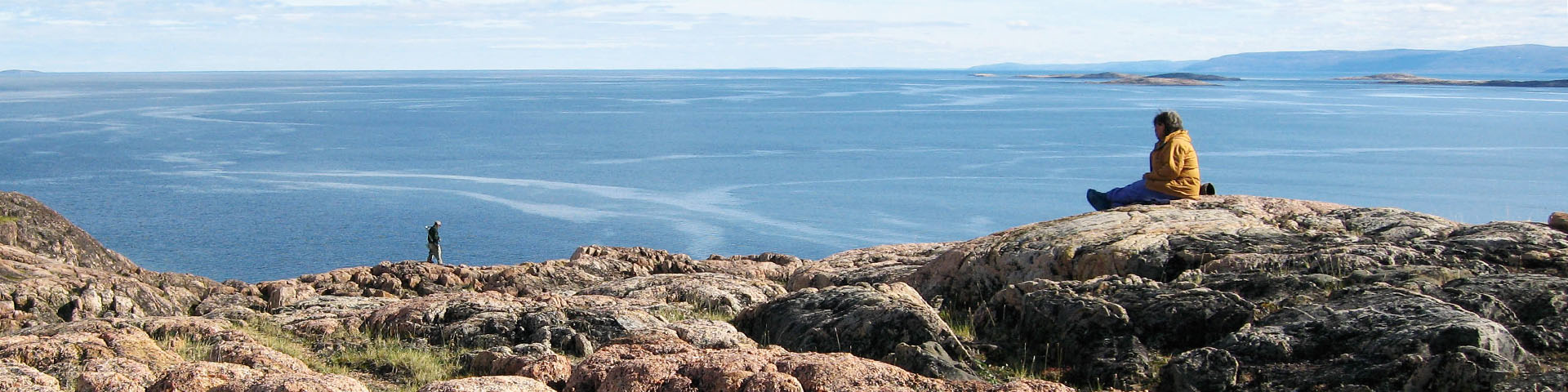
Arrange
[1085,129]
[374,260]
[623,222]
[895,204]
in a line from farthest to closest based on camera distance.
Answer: [1085,129]
[895,204]
[623,222]
[374,260]

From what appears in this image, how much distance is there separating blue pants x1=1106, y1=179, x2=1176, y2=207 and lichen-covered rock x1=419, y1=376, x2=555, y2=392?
8078 millimetres

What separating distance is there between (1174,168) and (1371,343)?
6282mm

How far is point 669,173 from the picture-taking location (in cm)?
5697

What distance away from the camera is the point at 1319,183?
52.2 m

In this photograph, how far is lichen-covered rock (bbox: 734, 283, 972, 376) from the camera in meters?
6.47

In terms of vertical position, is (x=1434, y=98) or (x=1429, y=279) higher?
(x=1429, y=279)

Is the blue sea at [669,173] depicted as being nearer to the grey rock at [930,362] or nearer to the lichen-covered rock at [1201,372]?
the grey rock at [930,362]

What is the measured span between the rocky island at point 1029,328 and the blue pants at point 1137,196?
0.49 m

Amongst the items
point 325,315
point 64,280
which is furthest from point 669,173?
point 325,315

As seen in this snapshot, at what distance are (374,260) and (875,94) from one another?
139296mm

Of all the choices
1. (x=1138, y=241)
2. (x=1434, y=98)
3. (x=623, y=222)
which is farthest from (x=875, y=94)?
(x=1138, y=241)

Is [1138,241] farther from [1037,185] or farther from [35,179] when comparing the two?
[35,179]

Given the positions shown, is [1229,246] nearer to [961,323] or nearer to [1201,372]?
[961,323]

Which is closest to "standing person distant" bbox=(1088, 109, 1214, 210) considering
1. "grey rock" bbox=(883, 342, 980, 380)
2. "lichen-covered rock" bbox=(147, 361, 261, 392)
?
"grey rock" bbox=(883, 342, 980, 380)
